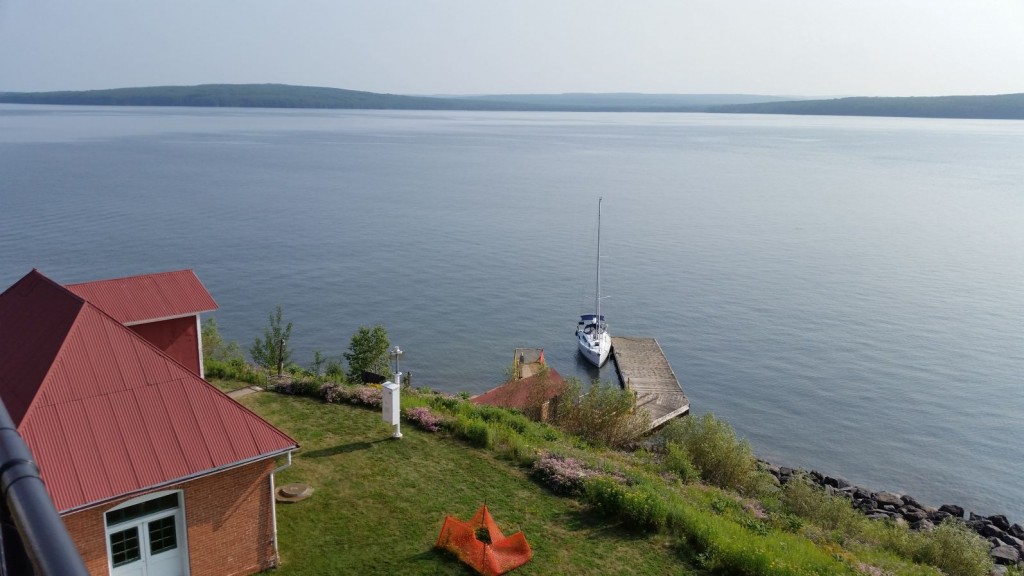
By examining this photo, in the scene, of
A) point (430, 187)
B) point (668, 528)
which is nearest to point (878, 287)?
point (668, 528)

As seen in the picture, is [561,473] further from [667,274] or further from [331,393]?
[667,274]

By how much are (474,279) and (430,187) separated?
48.4 m

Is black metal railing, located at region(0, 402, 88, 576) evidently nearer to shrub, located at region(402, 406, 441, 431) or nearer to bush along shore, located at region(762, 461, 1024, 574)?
shrub, located at region(402, 406, 441, 431)

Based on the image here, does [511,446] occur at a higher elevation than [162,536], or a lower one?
lower

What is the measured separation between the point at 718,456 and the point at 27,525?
27.3 meters

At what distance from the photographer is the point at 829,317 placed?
52.9m

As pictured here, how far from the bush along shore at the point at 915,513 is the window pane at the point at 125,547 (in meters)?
21.9

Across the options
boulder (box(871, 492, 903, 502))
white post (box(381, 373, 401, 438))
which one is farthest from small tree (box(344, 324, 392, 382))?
boulder (box(871, 492, 903, 502))

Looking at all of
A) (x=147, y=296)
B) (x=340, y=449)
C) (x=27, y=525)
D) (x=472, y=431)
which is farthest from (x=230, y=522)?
(x=27, y=525)

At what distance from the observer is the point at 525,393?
102 ft

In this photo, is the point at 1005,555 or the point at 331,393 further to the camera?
the point at 1005,555

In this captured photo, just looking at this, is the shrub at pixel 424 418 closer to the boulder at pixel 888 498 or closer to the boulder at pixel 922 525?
the boulder at pixel 922 525

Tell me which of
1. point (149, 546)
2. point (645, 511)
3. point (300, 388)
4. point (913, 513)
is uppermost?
point (149, 546)

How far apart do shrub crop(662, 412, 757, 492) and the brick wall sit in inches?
621
